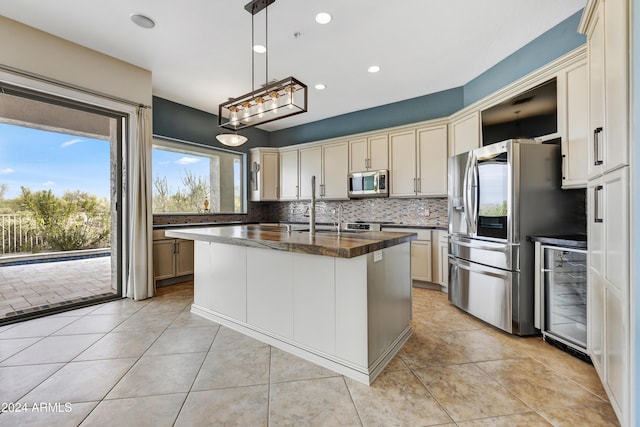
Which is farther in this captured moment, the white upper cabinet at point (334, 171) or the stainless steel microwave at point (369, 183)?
the white upper cabinet at point (334, 171)

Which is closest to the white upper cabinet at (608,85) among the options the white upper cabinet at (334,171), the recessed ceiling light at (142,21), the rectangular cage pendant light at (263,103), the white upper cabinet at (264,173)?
the rectangular cage pendant light at (263,103)

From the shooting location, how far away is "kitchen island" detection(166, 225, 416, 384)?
69.7 inches

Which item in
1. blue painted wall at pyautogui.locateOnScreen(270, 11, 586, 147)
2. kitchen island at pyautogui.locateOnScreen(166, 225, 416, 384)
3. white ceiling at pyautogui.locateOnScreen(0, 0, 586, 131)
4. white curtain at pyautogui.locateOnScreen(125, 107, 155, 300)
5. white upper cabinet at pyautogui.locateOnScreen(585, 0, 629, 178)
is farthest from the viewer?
white curtain at pyautogui.locateOnScreen(125, 107, 155, 300)

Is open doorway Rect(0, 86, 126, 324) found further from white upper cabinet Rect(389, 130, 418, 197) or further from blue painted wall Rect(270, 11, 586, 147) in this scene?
white upper cabinet Rect(389, 130, 418, 197)

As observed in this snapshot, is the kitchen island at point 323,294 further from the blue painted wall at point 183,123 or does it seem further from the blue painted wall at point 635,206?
the blue painted wall at point 183,123

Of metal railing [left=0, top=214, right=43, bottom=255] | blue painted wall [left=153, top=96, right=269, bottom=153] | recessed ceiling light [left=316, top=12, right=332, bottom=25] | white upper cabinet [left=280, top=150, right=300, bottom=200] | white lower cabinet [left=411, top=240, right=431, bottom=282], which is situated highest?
recessed ceiling light [left=316, top=12, right=332, bottom=25]

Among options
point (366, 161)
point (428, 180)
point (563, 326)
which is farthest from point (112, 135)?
point (563, 326)

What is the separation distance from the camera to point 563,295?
7.57ft

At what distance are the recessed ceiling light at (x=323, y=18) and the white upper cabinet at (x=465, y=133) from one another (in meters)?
2.08

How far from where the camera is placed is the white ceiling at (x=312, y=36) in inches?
95.7

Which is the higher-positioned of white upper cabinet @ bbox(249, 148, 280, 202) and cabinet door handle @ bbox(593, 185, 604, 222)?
white upper cabinet @ bbox(249, 148, 280, 202)

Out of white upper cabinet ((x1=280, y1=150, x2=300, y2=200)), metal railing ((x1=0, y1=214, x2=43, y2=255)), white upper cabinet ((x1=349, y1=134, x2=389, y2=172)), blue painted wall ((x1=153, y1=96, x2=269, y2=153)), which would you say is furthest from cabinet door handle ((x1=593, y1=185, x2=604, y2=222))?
metal railing ((x1=0, y1=214, x2=43, y2=255))

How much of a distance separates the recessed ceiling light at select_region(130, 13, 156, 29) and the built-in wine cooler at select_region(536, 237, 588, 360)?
4089mm

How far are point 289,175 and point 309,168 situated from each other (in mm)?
519
